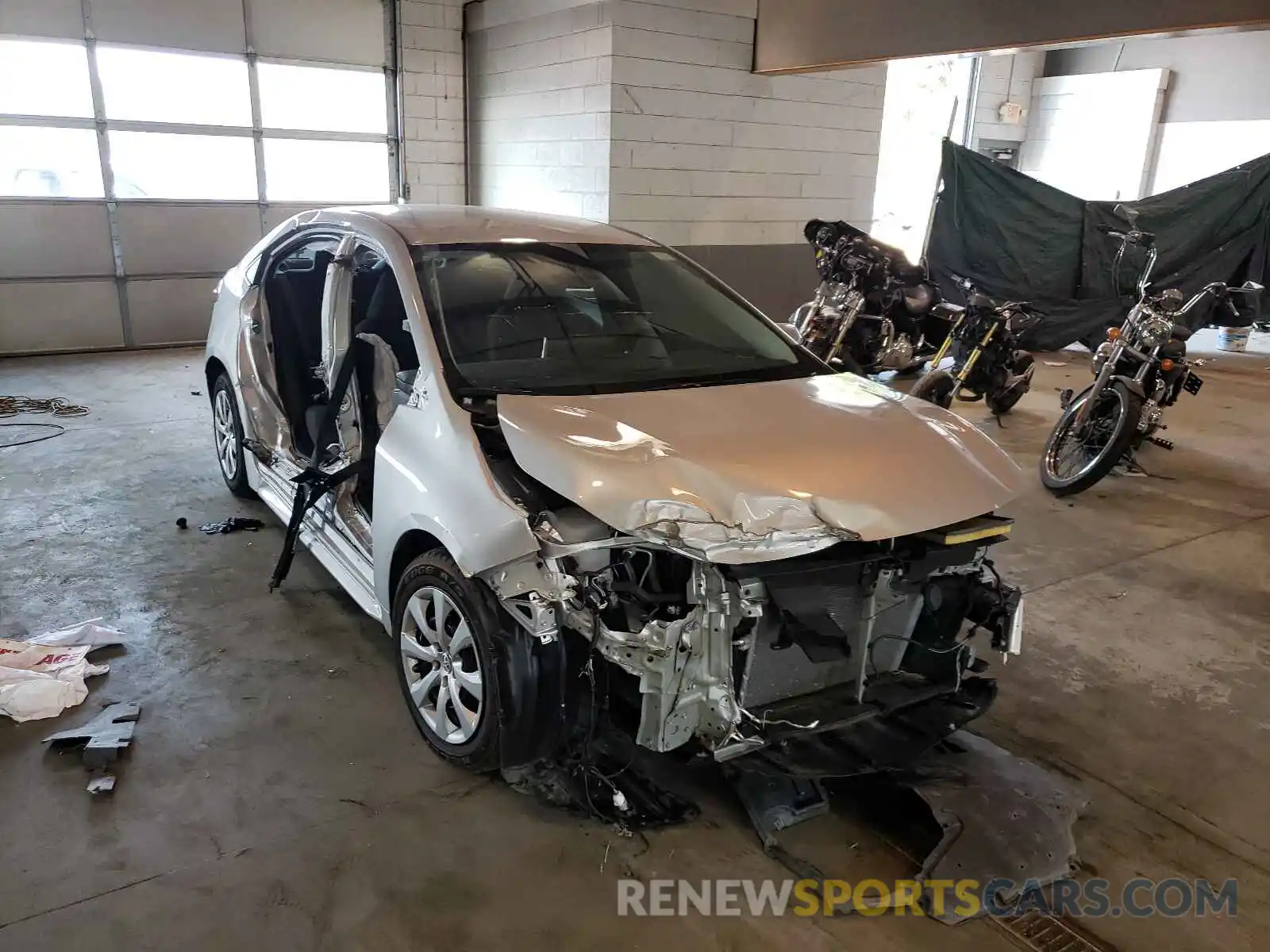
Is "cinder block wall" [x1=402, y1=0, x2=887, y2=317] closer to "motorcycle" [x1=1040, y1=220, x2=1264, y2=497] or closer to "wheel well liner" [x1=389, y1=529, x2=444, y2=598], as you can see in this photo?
"motorcycle" [x1=1040, y1=220, x2=1264, y2=497]

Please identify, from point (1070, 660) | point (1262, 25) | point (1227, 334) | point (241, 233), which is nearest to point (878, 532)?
point (1070, 660)

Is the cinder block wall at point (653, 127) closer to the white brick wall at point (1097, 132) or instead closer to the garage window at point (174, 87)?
the garage window at point (174, 87)

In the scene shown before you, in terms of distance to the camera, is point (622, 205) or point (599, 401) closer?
point (599, 401)

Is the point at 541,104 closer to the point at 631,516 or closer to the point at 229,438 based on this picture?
the point at 229,438

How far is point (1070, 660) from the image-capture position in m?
3.59

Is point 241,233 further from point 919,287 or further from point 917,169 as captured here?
point 917,169

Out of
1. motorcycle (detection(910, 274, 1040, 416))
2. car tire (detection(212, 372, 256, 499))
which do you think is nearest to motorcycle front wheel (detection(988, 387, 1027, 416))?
motorcycle (detection(910, 274, 1040, 416))

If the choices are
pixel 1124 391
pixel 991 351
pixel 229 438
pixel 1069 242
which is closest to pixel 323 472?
pixel 229 438

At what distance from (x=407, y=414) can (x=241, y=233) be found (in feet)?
26.5

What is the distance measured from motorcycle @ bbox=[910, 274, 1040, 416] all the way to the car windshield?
13.3ft

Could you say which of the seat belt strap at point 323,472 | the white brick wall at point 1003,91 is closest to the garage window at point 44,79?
the seat belt strap at point 323,472

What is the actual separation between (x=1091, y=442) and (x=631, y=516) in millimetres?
4533

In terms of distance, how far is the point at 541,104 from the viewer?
8742mm

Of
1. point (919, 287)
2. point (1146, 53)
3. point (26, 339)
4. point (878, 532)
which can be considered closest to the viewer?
point (878, 532)
